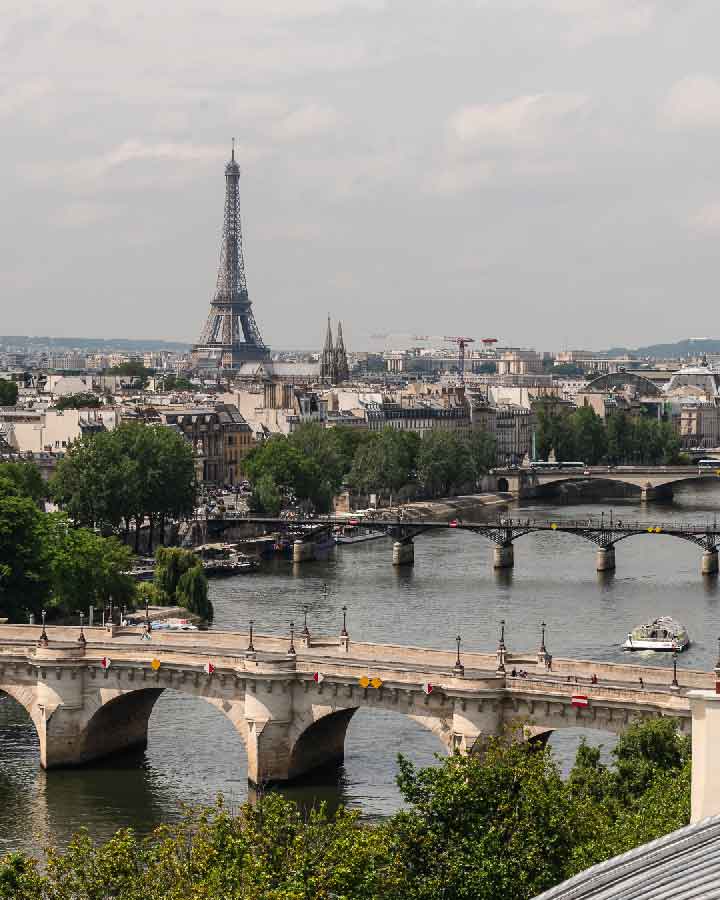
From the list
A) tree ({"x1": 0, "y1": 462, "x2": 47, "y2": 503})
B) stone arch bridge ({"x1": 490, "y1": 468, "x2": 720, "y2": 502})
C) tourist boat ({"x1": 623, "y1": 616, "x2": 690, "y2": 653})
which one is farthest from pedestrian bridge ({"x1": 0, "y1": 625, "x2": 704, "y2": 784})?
stone arch bridge ({"x1": 490, "y1": 468, "x2": 720, "y2": 502})

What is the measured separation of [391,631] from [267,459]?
43.5 metres

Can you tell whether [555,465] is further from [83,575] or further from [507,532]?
[83,575]

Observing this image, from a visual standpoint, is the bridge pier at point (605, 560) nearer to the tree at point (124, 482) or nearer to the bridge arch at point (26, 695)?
the tree at point (124, 482)

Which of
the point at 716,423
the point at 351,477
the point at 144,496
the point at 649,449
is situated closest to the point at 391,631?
the point at 144,496

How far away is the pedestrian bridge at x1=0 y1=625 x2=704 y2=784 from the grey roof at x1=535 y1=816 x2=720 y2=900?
19104mm

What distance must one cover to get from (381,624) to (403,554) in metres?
21.5

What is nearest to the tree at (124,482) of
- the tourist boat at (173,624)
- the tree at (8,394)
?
the tourist boat at (173,624)

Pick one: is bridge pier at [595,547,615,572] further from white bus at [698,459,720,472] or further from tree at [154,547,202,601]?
white bus at [698,459,720,472]

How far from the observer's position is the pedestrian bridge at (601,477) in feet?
387

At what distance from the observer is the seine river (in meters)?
37.5

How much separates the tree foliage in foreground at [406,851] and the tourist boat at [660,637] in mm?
26859

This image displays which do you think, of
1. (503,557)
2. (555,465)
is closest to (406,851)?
(503,557)

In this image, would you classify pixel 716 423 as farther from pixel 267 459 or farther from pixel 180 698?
pixel 180 698

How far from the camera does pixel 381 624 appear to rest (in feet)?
198
